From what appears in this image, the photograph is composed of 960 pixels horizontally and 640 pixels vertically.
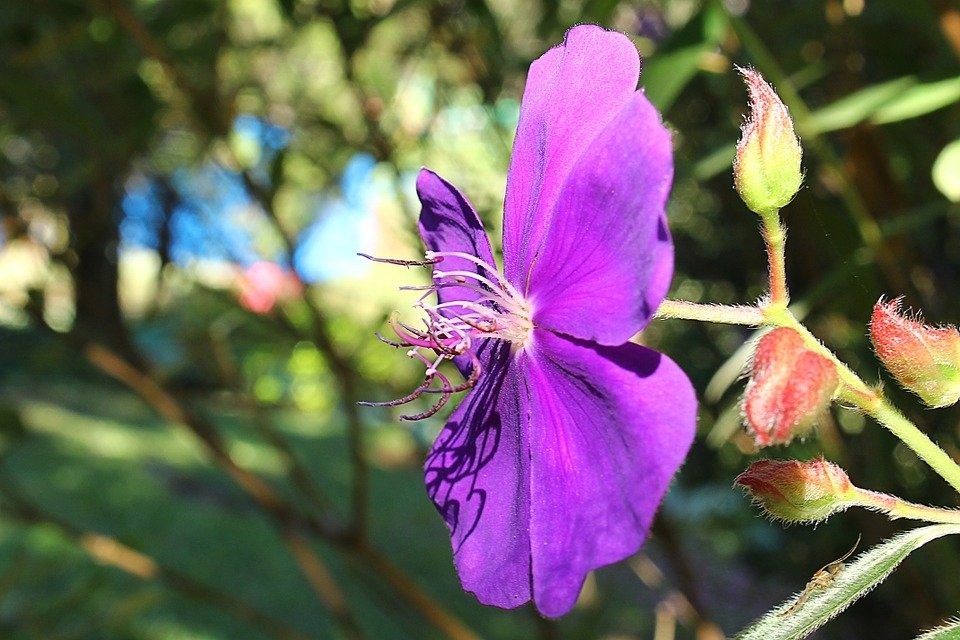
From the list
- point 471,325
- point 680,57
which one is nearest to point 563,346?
point 471,325

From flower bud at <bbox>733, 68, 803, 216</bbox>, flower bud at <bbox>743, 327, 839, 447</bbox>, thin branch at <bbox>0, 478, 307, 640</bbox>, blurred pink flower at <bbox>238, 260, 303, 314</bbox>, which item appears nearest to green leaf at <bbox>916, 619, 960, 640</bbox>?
flower bud at <bbox>743, 327, 839, 447</bbox>

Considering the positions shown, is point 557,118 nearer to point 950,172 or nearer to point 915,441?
point 915,441

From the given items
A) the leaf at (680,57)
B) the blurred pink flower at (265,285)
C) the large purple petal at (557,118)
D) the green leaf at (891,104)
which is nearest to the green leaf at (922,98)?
the green leaf at (891,104)

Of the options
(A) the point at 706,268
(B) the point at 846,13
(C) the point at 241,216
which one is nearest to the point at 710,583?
(A) the point at 706,268

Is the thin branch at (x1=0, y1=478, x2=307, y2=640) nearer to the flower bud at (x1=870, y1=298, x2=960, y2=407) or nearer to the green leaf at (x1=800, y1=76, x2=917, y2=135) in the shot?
the green leaf at (x1=800, y1=76, x2=917, y2=135)

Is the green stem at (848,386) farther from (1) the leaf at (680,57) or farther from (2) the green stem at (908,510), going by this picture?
(1) the leaf at (680,57)
